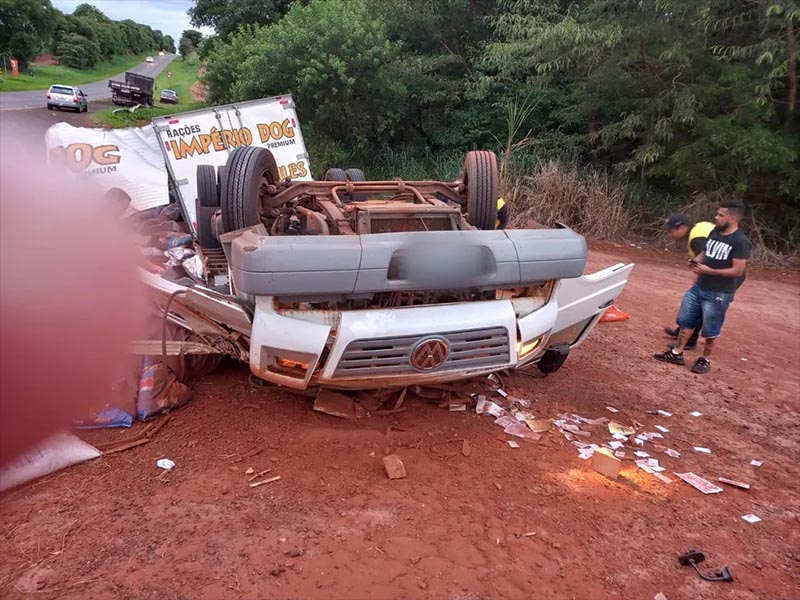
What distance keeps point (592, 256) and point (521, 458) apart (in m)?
7.60

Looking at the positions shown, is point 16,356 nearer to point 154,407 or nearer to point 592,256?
point 154,407

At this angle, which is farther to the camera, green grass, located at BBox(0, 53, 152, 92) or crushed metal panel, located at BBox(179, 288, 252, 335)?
green grass, located at BBox(0, 53, 152, 92)

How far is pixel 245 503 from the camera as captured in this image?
2.97 meters

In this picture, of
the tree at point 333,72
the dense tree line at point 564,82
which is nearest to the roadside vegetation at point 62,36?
the tree at point 333,72

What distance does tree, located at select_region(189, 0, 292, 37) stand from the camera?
74.2ft

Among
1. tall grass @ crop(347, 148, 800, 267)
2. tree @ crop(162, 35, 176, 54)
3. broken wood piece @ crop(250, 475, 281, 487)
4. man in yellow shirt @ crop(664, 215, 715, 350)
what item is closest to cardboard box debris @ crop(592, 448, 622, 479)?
broken wood piece @ crop(250, 475, 281, 487)

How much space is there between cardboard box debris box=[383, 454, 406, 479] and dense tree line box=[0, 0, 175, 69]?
5191cm

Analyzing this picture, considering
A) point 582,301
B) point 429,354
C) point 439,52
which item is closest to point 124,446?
point 429,354

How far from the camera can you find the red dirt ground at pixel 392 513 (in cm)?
250

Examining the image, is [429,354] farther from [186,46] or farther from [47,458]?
[186,46]

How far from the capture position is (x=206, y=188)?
6.34 metres

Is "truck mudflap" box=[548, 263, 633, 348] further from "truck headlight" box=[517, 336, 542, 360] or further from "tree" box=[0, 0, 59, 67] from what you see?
"tree" box=[0, 0, 59, 67]

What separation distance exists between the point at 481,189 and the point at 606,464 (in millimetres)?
2362

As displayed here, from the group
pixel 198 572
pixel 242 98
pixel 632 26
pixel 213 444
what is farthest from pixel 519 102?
pixel 198 572
